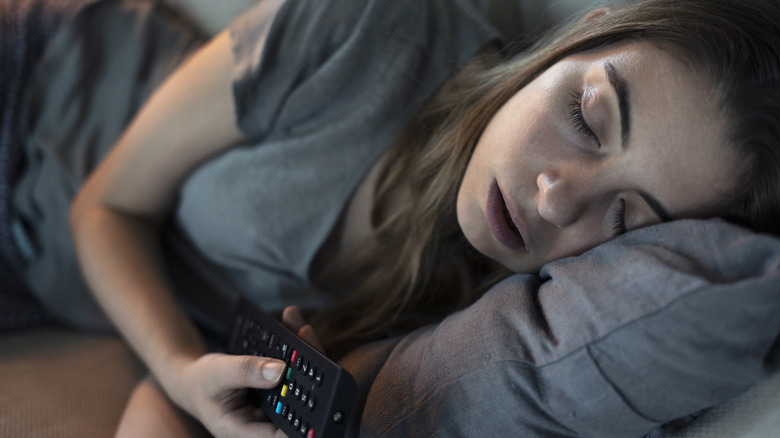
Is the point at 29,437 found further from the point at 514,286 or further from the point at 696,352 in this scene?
the point at 696,352

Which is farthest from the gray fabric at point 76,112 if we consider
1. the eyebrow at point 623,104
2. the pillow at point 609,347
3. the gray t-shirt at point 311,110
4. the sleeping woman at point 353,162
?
the eyebrow at point 623,104

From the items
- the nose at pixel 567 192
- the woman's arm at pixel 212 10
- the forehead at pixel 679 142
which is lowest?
the nose at pixel 567 192

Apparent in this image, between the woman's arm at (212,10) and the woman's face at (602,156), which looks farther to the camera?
the woman's arm at (212,10)

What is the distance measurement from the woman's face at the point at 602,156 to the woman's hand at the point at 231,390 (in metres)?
0.30

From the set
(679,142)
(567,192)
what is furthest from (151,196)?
(679,142)

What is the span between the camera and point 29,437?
729 mm

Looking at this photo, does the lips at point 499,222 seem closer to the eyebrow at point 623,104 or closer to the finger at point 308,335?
the eyebrow at point 623,104

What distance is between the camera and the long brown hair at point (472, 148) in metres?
0.59

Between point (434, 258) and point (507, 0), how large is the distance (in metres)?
0.45

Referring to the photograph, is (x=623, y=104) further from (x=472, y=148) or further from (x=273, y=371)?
(x=273, y=371)

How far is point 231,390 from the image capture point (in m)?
0.65

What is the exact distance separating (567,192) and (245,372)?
38 cm

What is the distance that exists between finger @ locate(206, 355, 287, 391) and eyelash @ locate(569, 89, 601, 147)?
39cm

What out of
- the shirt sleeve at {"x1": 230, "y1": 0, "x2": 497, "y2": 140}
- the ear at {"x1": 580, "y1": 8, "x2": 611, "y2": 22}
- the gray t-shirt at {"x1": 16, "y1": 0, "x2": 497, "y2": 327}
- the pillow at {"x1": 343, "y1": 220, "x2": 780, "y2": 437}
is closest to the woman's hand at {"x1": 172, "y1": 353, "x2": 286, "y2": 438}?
the pillow at {"x1": 343, "y1": 220, "x2": 780, "y2": 437}
